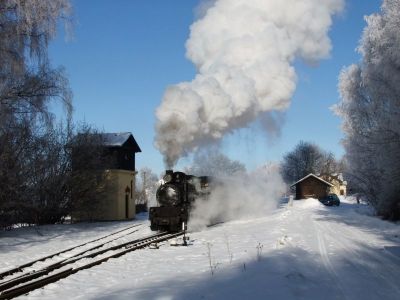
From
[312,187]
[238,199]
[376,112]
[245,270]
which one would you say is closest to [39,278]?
[245,270]

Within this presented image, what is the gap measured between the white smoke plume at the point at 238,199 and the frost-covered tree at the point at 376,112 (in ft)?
20.4

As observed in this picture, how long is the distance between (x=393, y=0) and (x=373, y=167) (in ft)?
33.1

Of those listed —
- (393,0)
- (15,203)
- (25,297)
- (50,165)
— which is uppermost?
(393,0)

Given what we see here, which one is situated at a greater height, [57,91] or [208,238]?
[57,91]

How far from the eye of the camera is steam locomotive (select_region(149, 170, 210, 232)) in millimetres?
21781

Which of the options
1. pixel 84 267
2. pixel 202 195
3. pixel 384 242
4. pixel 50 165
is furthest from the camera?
pixel 50 165

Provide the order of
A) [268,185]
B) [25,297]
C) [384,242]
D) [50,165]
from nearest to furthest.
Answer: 1. [25,297]
2. [384,242]
3. [50,165]
4. [268,185]

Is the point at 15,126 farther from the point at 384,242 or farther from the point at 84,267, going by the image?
the point at 384,242

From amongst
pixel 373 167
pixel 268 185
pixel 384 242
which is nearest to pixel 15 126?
pixel 384 242

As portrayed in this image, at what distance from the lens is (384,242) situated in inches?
→ 649

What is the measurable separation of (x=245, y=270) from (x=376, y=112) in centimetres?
1766

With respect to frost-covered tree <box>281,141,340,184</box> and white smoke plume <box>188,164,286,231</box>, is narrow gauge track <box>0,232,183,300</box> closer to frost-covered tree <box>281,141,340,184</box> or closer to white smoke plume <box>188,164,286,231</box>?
white smoke plume <box>188,164,286,231</box>

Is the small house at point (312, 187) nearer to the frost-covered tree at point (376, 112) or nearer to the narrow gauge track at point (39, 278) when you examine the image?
the frost-covered tree at point (376, 112)

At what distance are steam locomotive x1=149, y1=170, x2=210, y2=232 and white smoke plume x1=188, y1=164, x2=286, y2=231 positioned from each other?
44.4 inches
